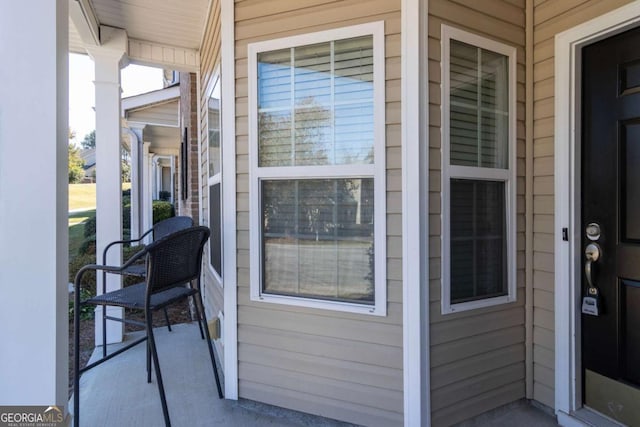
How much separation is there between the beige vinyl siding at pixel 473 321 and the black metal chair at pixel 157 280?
135cm

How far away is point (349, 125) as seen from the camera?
203cm

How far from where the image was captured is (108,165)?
3219 mm

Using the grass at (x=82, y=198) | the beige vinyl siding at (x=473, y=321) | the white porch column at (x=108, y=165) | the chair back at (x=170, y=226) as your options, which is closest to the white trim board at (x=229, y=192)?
the beige vinyl siding at (x=473, y=321)

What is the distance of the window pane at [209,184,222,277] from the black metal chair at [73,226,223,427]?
22.4 inches

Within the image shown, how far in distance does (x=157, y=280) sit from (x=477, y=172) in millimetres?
1819

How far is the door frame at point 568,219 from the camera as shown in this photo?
1995 mm

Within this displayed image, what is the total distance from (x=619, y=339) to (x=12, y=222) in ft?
8.66

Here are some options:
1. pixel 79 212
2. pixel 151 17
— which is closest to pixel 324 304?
pixel 151 17

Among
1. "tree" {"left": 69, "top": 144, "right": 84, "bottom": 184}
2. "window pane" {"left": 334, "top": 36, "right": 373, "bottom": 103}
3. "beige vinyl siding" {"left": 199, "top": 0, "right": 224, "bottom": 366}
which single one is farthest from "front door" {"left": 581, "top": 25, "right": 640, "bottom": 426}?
"tree" {"left": 69, "top": 144, "right": 84, "bottom": 184}

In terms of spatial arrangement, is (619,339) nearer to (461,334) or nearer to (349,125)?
(461,334)

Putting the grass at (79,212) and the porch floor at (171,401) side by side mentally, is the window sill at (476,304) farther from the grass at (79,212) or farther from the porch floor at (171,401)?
the grass at (79,212)

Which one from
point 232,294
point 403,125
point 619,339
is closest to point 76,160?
point 232,294

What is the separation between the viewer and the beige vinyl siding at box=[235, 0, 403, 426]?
194cm

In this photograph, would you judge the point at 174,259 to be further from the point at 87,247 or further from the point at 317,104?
the point at 87,247
